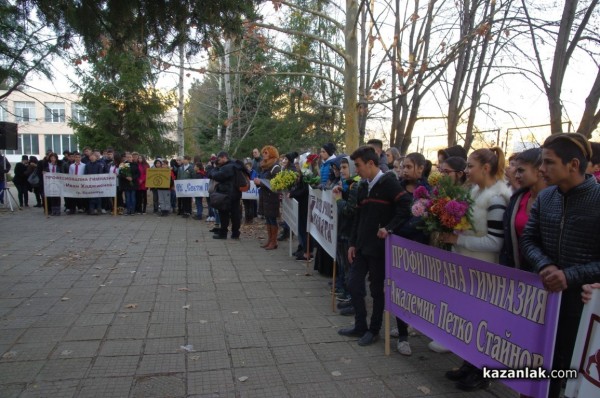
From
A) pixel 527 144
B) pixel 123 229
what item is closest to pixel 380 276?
pixel 123 229

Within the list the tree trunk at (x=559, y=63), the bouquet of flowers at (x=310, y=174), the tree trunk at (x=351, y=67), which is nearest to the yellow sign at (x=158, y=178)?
the tree trunk at (x=351, y=67)

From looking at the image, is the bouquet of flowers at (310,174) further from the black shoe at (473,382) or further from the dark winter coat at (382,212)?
the black shoe at (473,382)

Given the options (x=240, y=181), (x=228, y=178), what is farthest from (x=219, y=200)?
(x=240, y=181)

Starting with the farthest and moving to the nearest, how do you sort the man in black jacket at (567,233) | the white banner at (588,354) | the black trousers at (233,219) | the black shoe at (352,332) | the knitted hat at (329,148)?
the black trousers at (233,219)
the knitted hat at (329,148)
the black shoe at (352,332)
the man in black jacket at (567,233)
the white banner at (588,354)

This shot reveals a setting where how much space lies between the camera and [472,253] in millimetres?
3783

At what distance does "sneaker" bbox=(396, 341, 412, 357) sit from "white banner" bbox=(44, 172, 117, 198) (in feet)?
38.8

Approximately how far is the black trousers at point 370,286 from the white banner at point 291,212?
3661 millimetres

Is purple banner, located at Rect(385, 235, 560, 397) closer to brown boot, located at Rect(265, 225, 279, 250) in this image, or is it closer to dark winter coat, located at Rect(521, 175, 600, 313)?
dark winter coat, located at Rect(521, 175, 600, 313)

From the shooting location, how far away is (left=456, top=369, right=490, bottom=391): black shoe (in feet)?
11.8

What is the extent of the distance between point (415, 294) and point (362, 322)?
0.95m

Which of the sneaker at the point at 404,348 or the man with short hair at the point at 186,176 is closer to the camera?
the sneaker at the point at 404,348

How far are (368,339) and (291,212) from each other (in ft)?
14.7

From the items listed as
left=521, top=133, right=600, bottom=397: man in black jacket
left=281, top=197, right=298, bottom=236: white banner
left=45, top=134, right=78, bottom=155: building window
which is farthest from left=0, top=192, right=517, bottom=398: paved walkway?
left=45, top=134, right=78, bottom=155: building window

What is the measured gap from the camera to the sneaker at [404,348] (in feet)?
13.9
